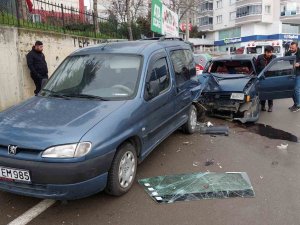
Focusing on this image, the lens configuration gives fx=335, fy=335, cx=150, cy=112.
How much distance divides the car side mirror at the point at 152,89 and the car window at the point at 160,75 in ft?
0.12

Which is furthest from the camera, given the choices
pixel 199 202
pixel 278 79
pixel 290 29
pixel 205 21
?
pixel 205 21

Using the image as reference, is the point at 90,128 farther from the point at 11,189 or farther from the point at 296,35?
the point at 296,35

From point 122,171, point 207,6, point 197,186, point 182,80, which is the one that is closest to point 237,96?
point 182,80

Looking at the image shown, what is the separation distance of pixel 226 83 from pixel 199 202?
4.72 metres

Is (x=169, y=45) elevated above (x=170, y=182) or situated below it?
above

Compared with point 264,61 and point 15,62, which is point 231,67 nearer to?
point 264,61

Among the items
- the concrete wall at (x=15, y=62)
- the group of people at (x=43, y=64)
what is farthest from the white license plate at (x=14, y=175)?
the concrete wall at (x=15, y=62)

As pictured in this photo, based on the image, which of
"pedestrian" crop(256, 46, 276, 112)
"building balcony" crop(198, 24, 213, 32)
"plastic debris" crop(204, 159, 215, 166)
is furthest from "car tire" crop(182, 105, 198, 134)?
"building balcony" crop(198, 24, 213, 32)

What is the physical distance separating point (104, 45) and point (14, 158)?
106 inches

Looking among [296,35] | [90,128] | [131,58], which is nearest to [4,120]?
[90,128]

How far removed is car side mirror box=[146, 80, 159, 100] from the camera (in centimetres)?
468

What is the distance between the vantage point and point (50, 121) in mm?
3818

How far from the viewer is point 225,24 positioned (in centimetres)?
6794

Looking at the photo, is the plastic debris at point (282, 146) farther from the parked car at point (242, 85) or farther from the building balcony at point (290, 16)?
the building balcony at point (290, 16)
